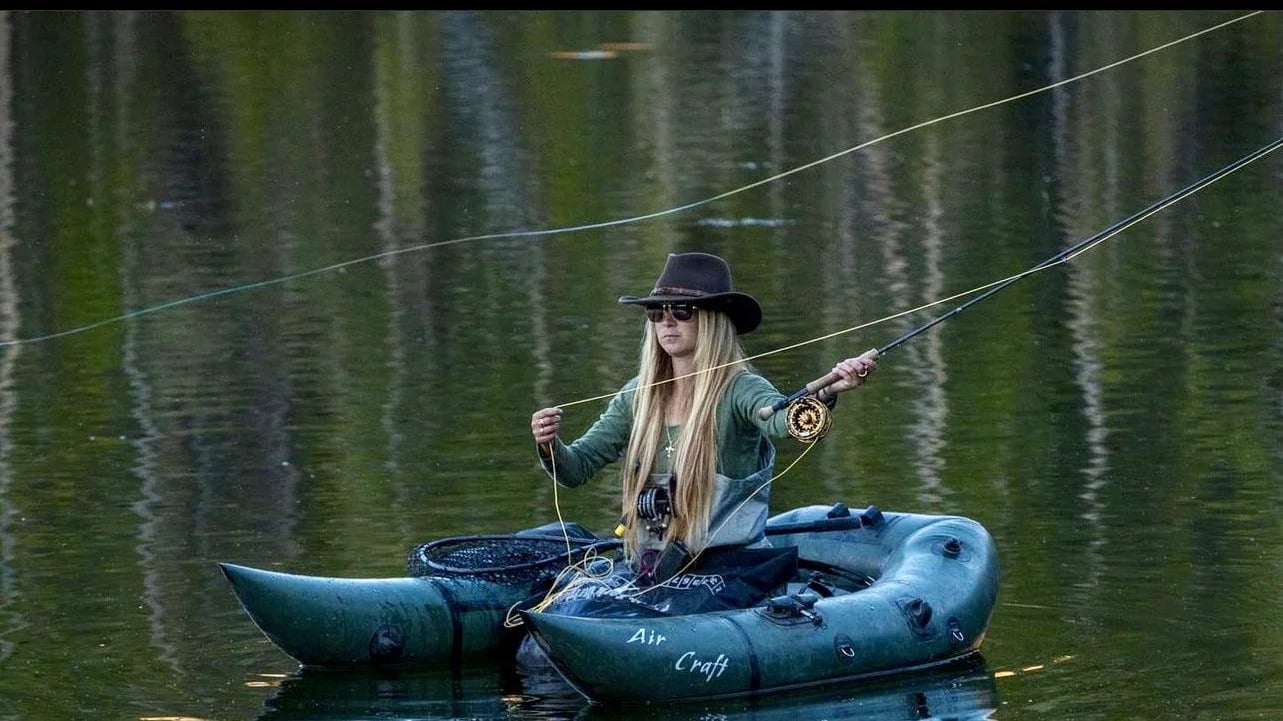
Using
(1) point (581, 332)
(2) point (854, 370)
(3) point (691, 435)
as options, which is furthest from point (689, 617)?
(1) point (581, 332)

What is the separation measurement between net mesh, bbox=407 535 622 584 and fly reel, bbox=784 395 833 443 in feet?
3.93

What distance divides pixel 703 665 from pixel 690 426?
0.75 meters

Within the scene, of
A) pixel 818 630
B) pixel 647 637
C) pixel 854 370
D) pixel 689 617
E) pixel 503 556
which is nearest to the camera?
pixel 854 370

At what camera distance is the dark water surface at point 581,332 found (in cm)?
887

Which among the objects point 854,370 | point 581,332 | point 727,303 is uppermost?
point 727,303

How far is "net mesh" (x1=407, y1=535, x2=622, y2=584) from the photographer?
28.7ft

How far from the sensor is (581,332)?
50.0ft

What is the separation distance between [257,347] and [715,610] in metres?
7.46

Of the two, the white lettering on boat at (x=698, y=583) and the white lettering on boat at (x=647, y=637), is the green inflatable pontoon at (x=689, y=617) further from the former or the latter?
the white lettering on boat at (x=698, y=583)

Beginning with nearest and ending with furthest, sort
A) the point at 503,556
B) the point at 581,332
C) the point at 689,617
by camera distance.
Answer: the point at 689,617, the point at 503,556, the point at 581,332

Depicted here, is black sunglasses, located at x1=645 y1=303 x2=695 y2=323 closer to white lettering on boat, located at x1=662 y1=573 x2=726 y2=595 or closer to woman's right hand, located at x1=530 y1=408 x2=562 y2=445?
woman's right hand, located at x1=530 y1=408 x2=562 y2=445

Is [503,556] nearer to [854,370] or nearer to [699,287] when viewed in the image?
[699,287]

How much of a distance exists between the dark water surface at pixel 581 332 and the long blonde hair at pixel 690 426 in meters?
0.59

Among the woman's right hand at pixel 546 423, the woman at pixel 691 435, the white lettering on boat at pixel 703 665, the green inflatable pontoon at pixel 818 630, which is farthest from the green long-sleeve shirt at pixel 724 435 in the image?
the white lettering on boat at pixel 703 665
